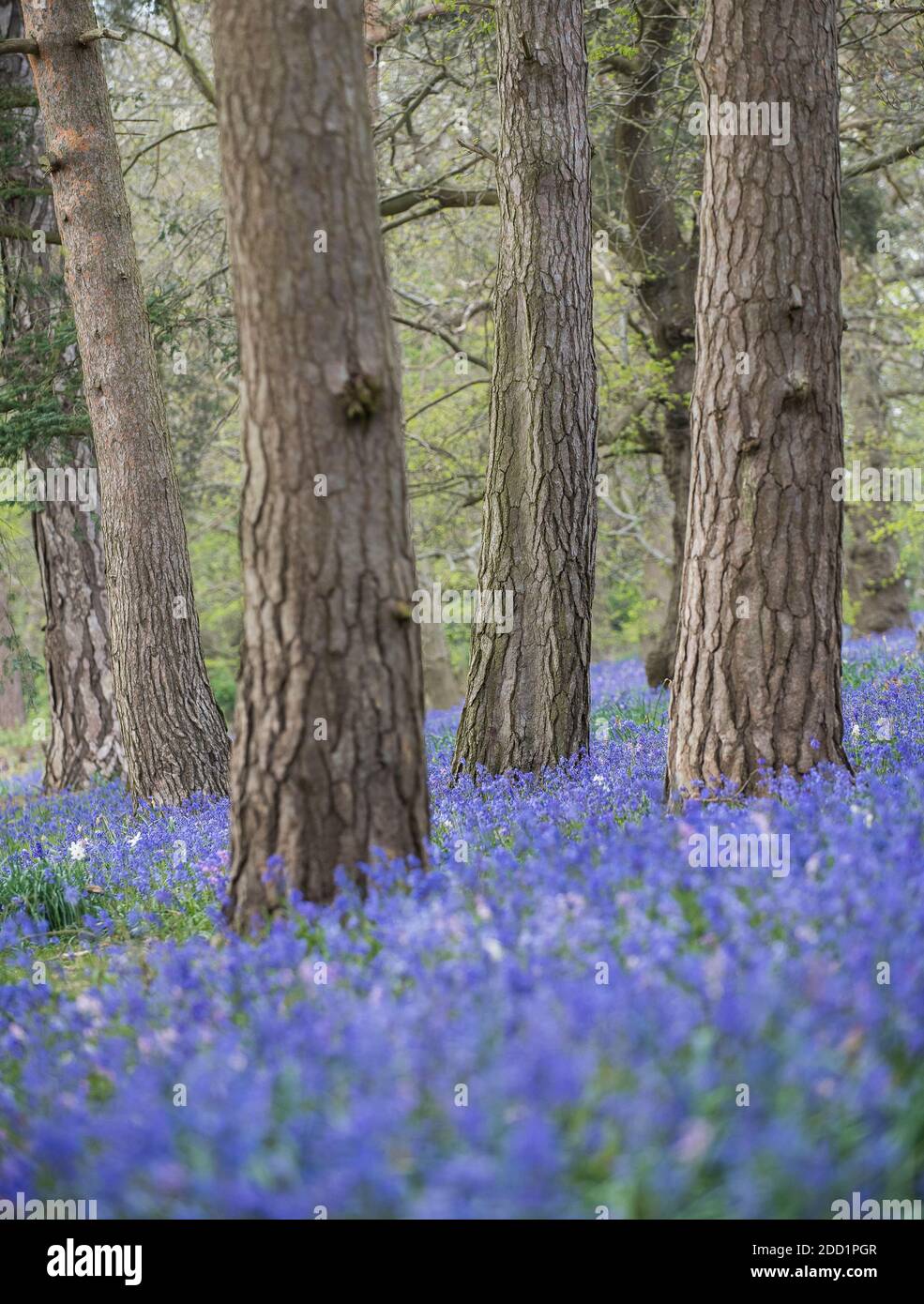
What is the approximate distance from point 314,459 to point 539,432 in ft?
11.7

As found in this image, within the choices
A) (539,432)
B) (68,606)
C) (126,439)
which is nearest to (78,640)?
(68,606)

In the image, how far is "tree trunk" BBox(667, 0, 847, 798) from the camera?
→ 208 inches

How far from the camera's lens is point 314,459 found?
13.4ft

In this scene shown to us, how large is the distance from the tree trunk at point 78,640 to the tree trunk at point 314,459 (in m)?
8.48

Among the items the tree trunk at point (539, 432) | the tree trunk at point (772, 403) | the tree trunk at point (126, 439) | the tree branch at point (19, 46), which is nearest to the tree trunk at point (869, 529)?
the tree trunk at point (539, 432)

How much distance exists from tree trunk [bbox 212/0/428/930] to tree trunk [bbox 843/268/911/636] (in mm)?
15155

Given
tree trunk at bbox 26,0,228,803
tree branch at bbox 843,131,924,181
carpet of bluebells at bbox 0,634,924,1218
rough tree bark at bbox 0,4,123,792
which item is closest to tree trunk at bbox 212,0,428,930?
carpet of bluebells at bbox 0,634,924,1218

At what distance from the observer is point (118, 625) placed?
29.2 ft

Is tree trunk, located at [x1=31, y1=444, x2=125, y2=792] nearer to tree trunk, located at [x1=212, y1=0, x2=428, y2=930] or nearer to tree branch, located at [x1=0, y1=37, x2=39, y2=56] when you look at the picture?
tree branch, located at [x1=0, y1=37, x2=39, y2=56]

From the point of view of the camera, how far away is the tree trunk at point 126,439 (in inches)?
339

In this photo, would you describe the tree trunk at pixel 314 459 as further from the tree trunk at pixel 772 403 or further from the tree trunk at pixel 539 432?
the tree trunk at pixel 539 432

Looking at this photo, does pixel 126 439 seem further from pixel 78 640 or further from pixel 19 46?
pixel 78 640

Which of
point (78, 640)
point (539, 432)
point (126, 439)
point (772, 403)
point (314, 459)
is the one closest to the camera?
point (314, 459)
